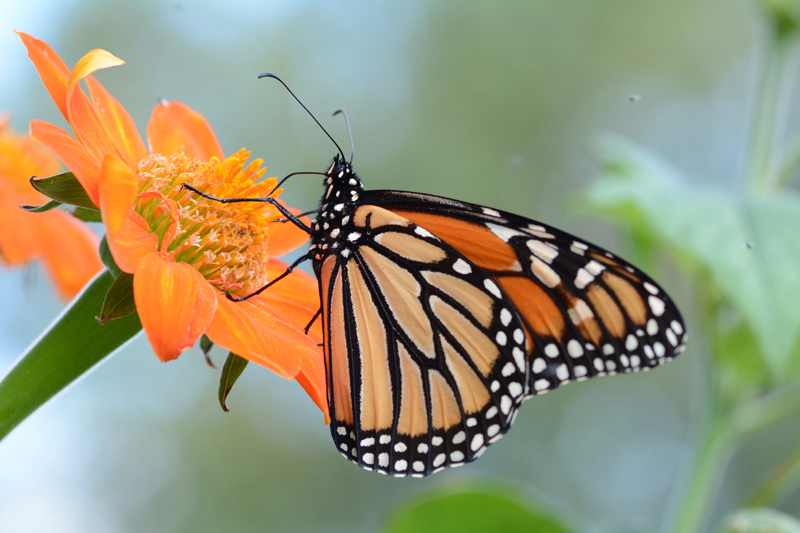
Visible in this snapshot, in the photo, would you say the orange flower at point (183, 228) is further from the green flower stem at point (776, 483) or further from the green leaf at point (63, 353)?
the green flower stem at point (776, 483)

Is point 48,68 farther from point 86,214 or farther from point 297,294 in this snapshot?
point 297,294

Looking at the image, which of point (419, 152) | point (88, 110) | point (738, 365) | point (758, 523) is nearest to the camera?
point (88, 110)

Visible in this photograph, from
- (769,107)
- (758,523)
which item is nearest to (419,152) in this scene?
(769,107)

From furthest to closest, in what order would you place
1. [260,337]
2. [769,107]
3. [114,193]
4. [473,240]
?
1. [769,107]
2. [473,240]
3. [260,337]
4. [114,193]

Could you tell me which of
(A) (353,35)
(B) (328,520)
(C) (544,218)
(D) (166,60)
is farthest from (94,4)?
(B) (328,520)

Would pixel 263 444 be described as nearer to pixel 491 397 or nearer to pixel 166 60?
pixel 166 60

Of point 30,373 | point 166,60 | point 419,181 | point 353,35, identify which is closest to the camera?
point 30,373
